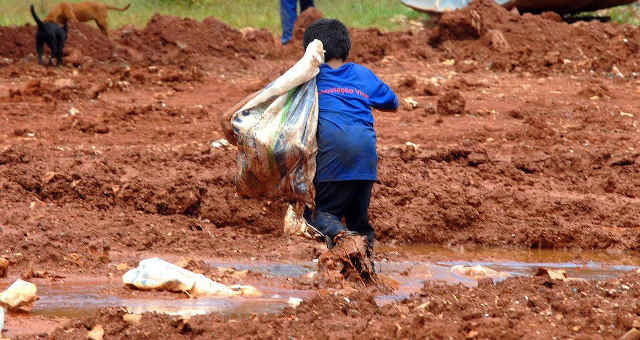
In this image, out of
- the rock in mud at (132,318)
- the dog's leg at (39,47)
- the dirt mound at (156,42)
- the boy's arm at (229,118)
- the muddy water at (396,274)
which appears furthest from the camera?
the dirt mound at (156,42)

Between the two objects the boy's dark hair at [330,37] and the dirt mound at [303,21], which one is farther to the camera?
the dirt mound at [303,21]

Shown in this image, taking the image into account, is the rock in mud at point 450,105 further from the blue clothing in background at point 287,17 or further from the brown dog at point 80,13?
the brown dog at point 80,13

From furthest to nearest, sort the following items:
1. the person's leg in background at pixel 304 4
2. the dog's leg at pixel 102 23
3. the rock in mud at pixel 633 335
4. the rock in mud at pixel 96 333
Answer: the person's leg in background at pixel 304 4 → the dog's leg at pixel 102 23 → the rock in mud at pixel 96 333 → the rock in mud at pixel 633 335

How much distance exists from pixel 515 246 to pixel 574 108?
11.7ft

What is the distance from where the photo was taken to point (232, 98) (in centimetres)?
1030

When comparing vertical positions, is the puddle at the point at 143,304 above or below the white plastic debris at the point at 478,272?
above

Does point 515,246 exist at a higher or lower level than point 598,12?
lower

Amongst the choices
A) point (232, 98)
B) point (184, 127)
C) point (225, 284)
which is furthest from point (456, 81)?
point (225, 284)

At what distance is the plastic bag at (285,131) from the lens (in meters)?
4.59

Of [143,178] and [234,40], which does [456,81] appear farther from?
[143,178]

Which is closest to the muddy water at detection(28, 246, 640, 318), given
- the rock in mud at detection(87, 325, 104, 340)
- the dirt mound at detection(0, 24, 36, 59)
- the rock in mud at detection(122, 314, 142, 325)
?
the rock in mud at detection(122, 314, 142, 325)

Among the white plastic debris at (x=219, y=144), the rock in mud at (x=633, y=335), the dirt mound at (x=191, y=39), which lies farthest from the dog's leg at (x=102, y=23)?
the rock in mud at (x=633, y=335)

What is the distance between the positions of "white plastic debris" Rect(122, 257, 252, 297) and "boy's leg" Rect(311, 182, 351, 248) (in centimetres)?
55

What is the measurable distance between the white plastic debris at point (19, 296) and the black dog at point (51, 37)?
8.06m
